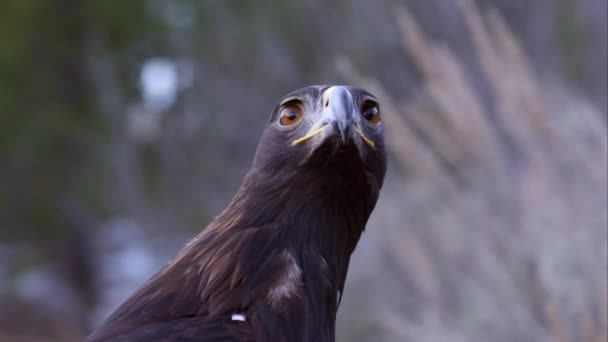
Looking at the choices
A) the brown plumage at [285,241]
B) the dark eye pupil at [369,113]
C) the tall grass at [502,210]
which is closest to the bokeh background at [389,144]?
the tall grass at [502,210]

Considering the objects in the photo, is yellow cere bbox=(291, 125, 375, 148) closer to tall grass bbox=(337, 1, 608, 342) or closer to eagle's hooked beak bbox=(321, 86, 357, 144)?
eagle's hooked beak bbox=(321, 86, 357, 144)

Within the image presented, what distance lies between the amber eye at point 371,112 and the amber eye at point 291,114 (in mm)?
184

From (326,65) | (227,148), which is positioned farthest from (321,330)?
(227,148)

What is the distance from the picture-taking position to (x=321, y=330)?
2953mm

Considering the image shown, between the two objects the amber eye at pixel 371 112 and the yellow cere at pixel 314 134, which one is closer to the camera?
the yellow cere at pixel 314 134

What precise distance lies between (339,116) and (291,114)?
233mm

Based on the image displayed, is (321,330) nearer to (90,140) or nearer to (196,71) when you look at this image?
(196,71)

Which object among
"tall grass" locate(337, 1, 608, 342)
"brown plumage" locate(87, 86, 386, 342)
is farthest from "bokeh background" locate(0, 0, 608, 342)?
"brown plumage" locate(87, 86, 386, 342)

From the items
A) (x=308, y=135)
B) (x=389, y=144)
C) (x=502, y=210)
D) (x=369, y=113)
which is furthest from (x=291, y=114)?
(x=389, y=144)

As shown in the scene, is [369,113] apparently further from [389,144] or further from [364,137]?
[389,144]

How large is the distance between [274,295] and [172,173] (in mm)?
9089

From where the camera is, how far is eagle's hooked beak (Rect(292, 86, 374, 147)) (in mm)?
2818

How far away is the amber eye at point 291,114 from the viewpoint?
3000 mm

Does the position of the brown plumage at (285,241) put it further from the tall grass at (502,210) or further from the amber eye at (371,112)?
the tall grass at (502,210)
